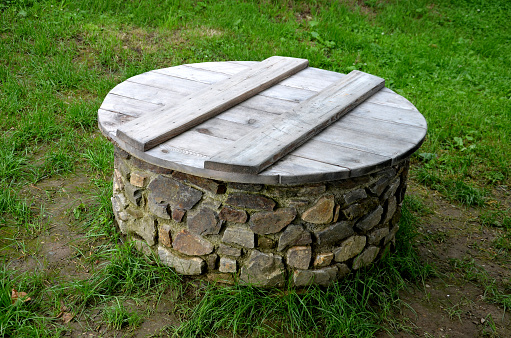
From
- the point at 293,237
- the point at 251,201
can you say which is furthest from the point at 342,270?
the point at 251,201

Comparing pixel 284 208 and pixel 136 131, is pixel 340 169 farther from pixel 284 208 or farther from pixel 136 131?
pixel 136 131

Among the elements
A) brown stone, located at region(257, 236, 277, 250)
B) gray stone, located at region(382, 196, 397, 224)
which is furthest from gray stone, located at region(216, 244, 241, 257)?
gray stone, located at region(382, 196, 397, 224)

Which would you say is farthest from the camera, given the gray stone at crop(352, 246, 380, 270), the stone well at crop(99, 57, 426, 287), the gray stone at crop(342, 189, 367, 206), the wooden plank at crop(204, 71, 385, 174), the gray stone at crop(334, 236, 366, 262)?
the gray stone at crop(352, 246, 380, 270)

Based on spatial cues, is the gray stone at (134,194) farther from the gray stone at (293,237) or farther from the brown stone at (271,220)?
the gray stone at (293,237)

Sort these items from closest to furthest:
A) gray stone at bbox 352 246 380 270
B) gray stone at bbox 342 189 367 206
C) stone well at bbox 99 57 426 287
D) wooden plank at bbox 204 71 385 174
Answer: wooden plank at bbox 204 71 385 174 → stone well at bbox 99 57 426 287 → gray stone at bbox 342 189 367 206 → gray stone at bbox 352 246 380 270

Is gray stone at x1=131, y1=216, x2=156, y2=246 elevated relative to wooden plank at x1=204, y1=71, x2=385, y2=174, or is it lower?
lower

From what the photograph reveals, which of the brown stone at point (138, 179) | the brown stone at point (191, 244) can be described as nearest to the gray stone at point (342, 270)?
the brown stone at point (191, 244)

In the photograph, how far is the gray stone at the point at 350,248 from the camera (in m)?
2.59

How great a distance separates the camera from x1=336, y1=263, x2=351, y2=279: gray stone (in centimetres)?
264

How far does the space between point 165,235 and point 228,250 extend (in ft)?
1.13

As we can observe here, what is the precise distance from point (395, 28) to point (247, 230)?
4.97 m

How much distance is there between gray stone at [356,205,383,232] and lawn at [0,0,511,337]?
0.30m

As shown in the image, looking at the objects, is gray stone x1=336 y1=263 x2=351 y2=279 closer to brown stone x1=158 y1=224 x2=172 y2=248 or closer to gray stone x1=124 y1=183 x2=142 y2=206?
brown stone x1=158 y1=224 x2=172 y2=248

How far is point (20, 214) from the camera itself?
318cm
